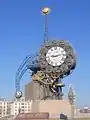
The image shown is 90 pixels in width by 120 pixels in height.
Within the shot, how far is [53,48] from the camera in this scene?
9544 cm

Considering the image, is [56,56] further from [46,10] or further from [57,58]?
[46,10]

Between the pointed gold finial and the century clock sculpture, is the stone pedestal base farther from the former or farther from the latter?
the pointed gold finial

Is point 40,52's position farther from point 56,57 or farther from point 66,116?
point 66,116

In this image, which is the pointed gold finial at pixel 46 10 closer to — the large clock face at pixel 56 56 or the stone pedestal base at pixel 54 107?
the large clock face at pixel 56 56

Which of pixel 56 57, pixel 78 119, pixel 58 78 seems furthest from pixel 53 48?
pixel 78 119

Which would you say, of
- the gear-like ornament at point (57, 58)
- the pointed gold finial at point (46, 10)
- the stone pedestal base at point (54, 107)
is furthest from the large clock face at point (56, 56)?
the pointed gold finial at point (46, 10)

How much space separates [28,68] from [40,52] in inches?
301

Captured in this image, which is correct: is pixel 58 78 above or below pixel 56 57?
below

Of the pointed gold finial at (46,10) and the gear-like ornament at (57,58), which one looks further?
the pointed gold finial at (46,10)

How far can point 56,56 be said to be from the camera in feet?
308

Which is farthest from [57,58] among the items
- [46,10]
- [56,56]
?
[46,10]

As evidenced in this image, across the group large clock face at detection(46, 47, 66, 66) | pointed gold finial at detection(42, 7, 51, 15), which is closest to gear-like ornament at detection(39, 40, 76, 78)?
large clock face at detection(46, 47, 66, 66)

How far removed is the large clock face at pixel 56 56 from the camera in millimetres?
93438

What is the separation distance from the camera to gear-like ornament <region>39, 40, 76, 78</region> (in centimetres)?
9250
